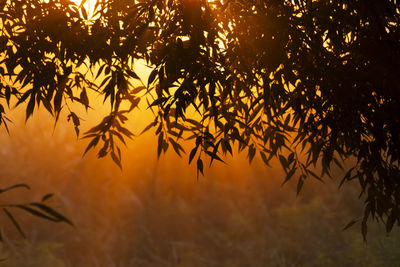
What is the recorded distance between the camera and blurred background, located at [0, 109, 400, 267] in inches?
704

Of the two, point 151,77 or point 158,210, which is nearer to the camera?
point 151,77

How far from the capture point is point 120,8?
415 centimetres

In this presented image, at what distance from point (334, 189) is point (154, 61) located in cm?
1750

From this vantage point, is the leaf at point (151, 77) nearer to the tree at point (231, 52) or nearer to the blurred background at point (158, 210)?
the tree at point (231, 52)

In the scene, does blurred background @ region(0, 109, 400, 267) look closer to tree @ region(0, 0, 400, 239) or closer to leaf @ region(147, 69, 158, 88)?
tree @ region(0, 0, 400, 239)

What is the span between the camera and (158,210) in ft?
70.2

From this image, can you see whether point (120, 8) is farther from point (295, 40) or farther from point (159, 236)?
point (159, 236)

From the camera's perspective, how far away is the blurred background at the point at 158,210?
1788cm

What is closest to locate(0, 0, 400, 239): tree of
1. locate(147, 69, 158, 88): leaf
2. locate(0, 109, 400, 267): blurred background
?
locate(147, 69, 158, 88): leaf

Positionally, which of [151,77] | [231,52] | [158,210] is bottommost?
[158,210]

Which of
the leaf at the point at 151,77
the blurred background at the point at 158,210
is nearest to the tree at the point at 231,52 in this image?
the leaf at the point at 151,77

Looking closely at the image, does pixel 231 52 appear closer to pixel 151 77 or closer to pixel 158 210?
pixel 151 77

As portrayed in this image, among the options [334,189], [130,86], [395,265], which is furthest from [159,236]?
[130,86]

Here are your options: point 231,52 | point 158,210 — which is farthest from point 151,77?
point 158,210
